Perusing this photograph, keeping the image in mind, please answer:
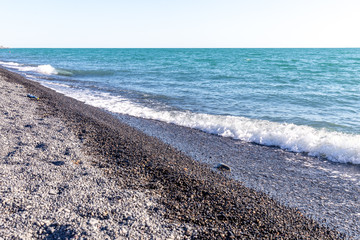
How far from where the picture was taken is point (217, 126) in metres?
11.6

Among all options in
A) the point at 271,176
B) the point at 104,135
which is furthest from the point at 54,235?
the point at 271,176

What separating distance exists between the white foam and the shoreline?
11.6 ft

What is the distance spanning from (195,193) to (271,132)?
20.2 feet

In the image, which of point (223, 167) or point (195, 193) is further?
point (223, 167)

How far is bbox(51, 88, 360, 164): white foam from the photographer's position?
8961mm

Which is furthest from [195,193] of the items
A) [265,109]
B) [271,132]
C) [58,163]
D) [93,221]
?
[265,109]

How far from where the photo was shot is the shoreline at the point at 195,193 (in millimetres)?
4605

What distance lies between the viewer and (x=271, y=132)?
1058cm

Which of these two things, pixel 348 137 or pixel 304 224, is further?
pixel 348 137

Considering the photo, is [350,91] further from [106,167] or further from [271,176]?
[106,167]

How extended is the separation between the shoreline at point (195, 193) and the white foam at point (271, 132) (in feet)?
11.6

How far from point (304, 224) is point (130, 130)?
23.5 feet

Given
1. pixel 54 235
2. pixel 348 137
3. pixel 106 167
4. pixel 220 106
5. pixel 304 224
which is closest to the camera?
pixel 54 235

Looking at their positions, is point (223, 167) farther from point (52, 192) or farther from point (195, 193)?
point (52, 192)
